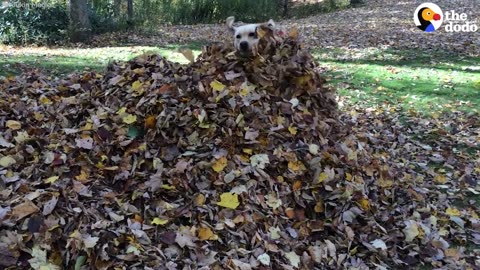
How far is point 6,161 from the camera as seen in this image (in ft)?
11.0

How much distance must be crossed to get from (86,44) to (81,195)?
31.0ft

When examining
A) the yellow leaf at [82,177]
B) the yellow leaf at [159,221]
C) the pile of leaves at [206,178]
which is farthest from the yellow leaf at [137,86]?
the yellow leaf at [159,221]

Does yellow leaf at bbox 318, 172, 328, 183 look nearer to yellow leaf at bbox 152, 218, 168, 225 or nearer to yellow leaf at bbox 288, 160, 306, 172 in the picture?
yellow leaf at bbox 288, 160, 306, 172

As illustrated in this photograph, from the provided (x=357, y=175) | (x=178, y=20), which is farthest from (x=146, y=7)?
(x=357, y=175)

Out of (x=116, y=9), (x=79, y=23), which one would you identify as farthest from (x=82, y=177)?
(x=116, y=9)

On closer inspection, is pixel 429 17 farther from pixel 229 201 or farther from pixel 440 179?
pixel 229 201

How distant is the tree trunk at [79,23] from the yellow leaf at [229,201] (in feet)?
31.8

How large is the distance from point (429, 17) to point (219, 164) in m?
13.0

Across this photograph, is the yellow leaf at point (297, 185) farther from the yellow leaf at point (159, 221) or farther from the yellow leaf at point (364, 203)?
the yellow leaf at point (159, 221)

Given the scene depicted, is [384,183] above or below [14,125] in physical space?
below

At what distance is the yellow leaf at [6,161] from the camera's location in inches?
131

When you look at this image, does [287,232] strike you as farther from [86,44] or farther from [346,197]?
[86,44]

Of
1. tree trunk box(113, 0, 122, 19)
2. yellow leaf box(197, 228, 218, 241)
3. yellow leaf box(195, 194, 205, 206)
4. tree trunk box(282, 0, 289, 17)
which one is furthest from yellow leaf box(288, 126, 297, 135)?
tree trunk box(282, 0, 289, 17)

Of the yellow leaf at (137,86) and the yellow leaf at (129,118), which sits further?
the yellow leaf at (137,86)
